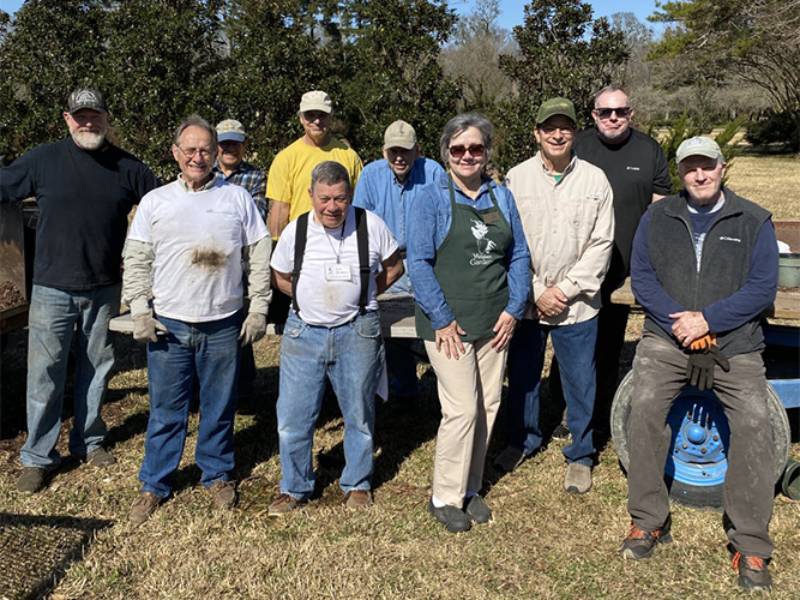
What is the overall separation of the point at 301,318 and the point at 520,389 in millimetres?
1439

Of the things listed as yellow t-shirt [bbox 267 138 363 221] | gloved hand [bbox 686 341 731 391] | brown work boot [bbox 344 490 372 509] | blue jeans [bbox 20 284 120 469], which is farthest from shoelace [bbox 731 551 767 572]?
blue jeans [bbox 20 284 120 469]

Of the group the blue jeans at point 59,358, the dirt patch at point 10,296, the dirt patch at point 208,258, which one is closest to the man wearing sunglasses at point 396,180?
the dirt patch at point 208,258

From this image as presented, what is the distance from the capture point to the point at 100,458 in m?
4.70

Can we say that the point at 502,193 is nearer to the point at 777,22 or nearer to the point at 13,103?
the point at 13,103

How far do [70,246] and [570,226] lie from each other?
2.60 metres

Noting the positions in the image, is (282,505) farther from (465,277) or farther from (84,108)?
(84,108)

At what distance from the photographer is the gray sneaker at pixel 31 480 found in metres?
4.36

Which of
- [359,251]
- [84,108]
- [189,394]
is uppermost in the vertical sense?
[84,108]

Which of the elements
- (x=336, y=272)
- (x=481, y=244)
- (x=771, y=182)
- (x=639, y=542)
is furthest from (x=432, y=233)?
(x=771, y=182)

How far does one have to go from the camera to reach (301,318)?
383 cm

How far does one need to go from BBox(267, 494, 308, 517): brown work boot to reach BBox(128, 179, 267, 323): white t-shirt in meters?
1.01

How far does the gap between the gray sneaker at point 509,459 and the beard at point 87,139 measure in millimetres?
2841

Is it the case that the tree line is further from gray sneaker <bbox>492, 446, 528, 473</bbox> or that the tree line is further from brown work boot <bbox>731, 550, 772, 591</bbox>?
brown work boot <bbox>731, 550, 772, 591</bbox>

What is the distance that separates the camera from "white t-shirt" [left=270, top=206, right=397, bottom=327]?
3.74 meters
